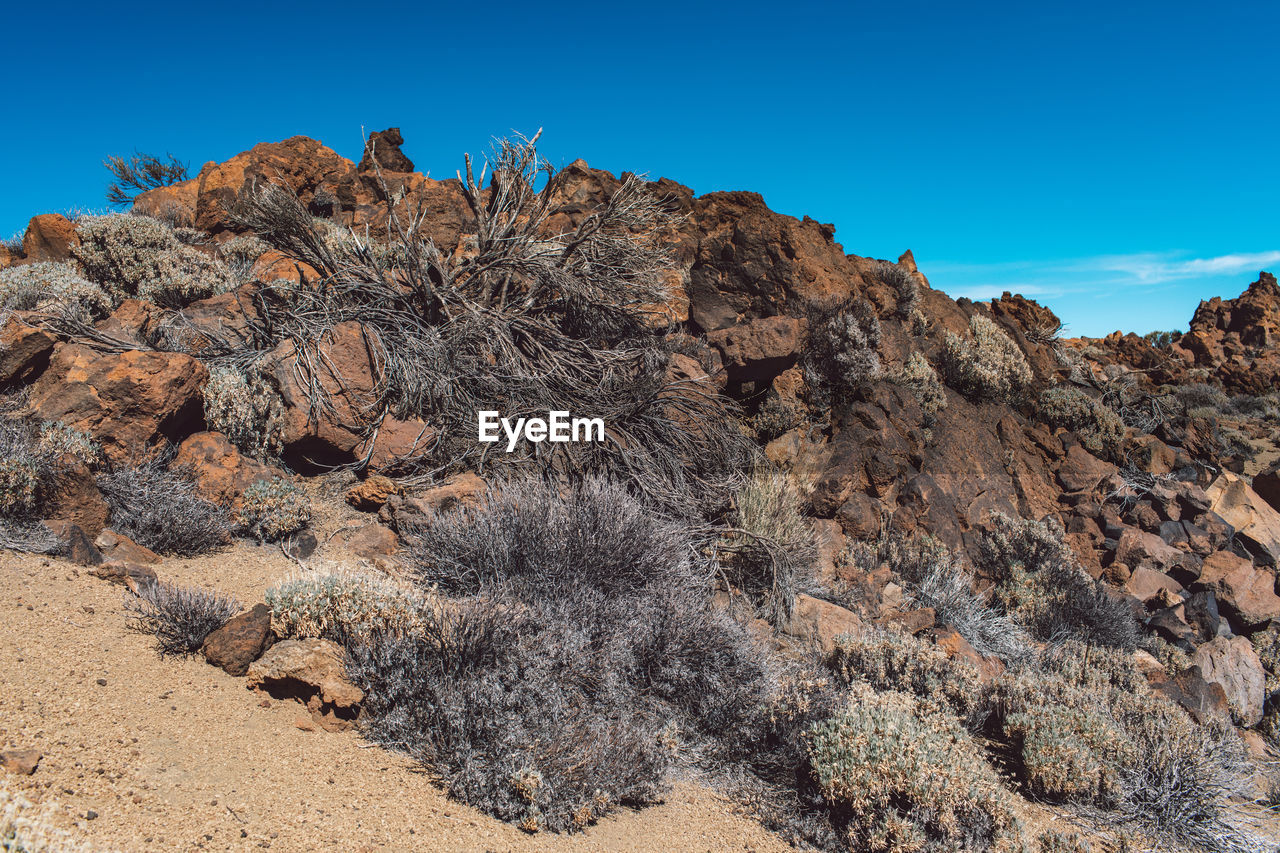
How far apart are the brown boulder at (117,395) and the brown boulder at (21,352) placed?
12 centimetres

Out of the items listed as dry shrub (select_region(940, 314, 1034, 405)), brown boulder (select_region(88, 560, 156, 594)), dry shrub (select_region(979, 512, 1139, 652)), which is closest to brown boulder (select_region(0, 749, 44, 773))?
brown boulder (select_region(88, 560, 156, 594))

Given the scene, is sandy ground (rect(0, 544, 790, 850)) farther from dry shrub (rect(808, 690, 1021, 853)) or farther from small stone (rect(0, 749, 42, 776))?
dry shrub (rect(808, 690, 1021, 853))

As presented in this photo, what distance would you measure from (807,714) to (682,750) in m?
0.80

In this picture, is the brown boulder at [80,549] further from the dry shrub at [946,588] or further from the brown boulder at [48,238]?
the dry shrub at [946,588]

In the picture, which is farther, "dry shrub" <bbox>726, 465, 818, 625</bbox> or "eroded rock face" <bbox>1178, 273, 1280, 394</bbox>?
"eroded rock face" <bbox>1178, 273, 1280, 394</bbox>

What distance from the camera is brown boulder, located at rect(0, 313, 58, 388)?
5.52 metres

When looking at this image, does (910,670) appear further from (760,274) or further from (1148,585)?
(760,274)

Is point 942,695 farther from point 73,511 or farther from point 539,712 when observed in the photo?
point 73,511

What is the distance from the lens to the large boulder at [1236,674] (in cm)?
698

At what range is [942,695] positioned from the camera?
193 inches

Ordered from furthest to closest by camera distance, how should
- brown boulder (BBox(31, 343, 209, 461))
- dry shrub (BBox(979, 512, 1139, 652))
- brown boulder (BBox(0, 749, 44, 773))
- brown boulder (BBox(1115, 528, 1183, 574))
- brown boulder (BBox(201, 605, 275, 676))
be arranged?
brown boulder (BBox(1115, 528, 1183, 574))
dry shrub (BBox(979, 512, 1139, 652))
brown boulder (BBox(31, 343, 209, 461))
brown boulder (BBox(201, 605, 275, 676))
brown boulder (BBox(0, 749, 44, 773))

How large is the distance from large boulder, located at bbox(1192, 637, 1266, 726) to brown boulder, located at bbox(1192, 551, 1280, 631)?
1088 millimetres

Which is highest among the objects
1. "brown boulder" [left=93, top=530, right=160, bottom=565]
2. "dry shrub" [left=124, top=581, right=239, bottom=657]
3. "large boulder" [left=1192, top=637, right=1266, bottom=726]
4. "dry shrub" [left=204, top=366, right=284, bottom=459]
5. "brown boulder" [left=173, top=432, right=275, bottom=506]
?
"dry shrub" [left=204, top=366, right=284, bottom=459]

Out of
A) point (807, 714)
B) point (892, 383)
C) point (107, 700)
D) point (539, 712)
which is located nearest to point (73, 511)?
point (107, 700)
